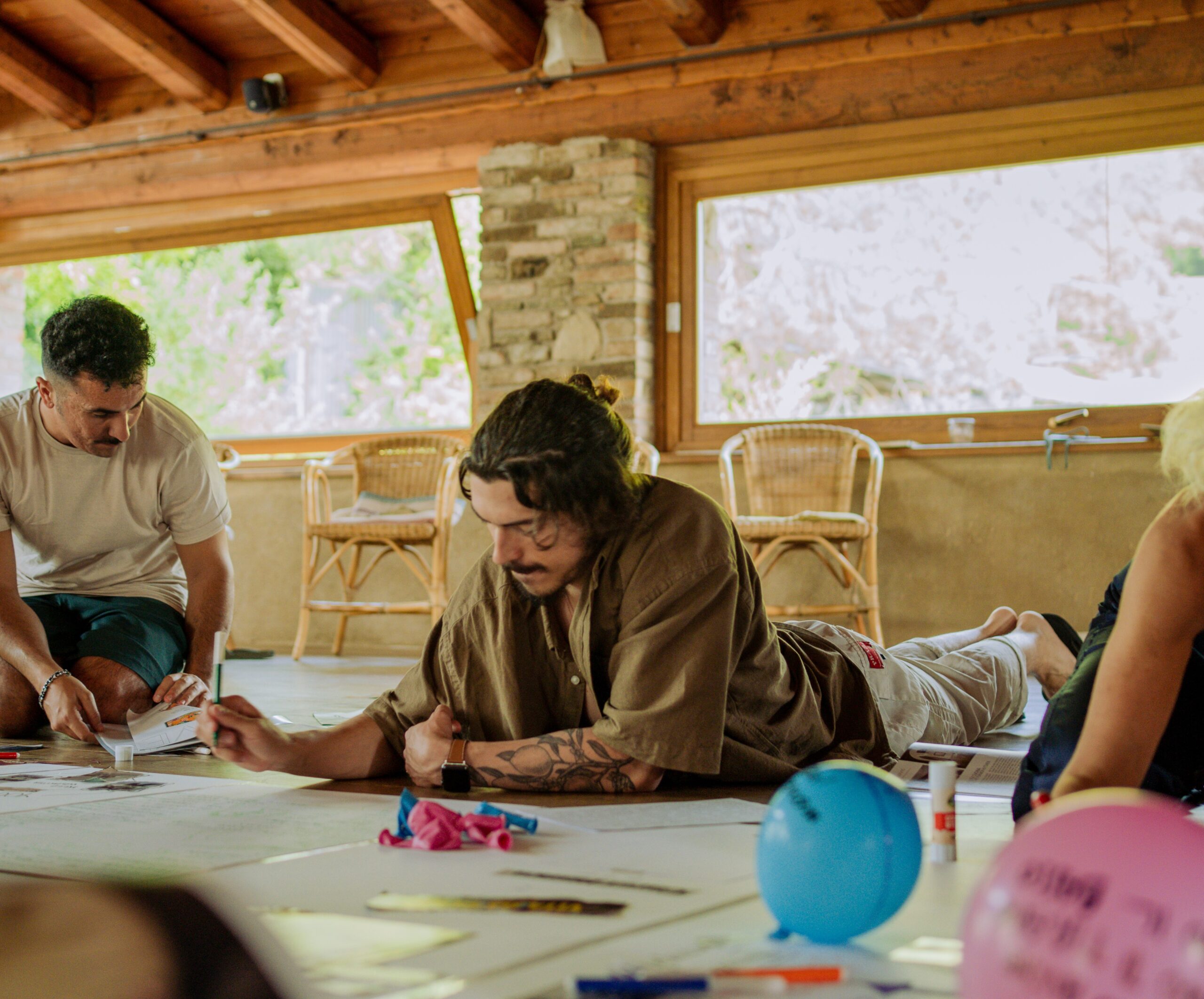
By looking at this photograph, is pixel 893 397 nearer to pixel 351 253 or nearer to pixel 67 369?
pixel 351 253

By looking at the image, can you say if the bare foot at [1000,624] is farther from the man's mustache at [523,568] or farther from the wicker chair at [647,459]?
the wicker chair at [647,459]

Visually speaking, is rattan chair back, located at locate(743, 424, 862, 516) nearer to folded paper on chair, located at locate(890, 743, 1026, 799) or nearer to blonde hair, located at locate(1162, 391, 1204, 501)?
folded paper on chair, located at locate(890, 743, 1026, 799)

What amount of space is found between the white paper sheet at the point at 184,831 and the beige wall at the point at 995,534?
3.34m

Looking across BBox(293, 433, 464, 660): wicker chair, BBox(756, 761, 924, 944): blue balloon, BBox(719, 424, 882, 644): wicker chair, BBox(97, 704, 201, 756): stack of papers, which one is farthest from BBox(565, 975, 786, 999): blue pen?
BBox(293, 433, 464, 660): wicker chair

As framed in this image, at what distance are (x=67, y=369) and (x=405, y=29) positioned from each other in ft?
11.7

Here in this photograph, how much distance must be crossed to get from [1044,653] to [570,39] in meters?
3.40

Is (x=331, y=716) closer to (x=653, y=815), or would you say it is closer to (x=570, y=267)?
(x=653, y=815)

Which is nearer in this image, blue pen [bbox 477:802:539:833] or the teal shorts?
blue pen [bbox 477:802:539:833]

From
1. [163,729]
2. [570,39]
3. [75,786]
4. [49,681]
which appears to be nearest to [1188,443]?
[75,786]

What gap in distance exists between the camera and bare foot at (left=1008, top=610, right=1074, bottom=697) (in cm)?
279

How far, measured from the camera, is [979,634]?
286cm

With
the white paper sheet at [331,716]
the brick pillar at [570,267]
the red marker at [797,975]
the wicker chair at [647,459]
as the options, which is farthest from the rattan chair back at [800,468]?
the red marker at [797,975]

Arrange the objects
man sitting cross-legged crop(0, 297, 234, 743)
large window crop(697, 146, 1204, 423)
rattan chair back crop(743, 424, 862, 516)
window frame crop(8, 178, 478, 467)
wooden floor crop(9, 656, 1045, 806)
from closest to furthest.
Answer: wooden floor crop(9, 656, 1045, 806)
man sitting cross-legged crop(0, 297, 234, 743)
large window crop(697, 146, 1204, 423)
rattan chair back crop(743, 424, 862, 516)
window frame crop(8, 178, 478, 467)

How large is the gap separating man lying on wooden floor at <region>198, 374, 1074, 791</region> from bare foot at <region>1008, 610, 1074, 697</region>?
31.0 inches
